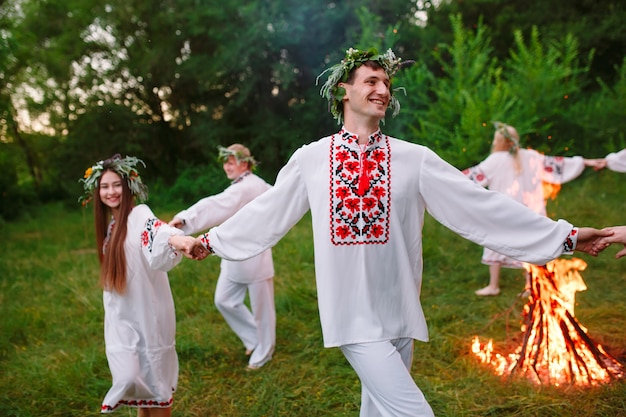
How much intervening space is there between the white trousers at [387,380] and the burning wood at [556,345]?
6.75 feet

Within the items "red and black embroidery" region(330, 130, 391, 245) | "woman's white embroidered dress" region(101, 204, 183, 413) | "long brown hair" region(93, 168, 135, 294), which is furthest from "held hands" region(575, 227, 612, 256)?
"long brown hair" region(93, 168, 135, 294)

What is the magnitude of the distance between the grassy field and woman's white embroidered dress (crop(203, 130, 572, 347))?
166 centimetres

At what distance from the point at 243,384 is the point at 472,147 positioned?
7.37 metres

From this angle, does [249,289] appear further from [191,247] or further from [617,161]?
[617,161]

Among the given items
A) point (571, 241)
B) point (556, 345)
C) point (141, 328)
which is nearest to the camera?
point (571, 241)

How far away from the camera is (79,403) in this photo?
4691mm

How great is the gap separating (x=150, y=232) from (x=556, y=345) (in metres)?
3.12

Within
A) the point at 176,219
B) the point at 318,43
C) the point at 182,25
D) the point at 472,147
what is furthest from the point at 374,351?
the point at 182,25

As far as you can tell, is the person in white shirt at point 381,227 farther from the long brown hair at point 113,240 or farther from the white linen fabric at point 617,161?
Answer: the white linen fabric at point 617,161

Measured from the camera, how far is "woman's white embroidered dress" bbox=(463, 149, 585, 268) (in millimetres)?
6699

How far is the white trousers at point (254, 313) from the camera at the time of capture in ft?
17.6

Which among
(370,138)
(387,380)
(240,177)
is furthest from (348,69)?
(240,177)

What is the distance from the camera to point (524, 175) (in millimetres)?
6730

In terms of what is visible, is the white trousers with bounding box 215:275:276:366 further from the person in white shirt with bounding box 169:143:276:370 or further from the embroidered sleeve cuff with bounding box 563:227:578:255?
the embroidered sleeve cuff with bounding box 563:227:578:255
